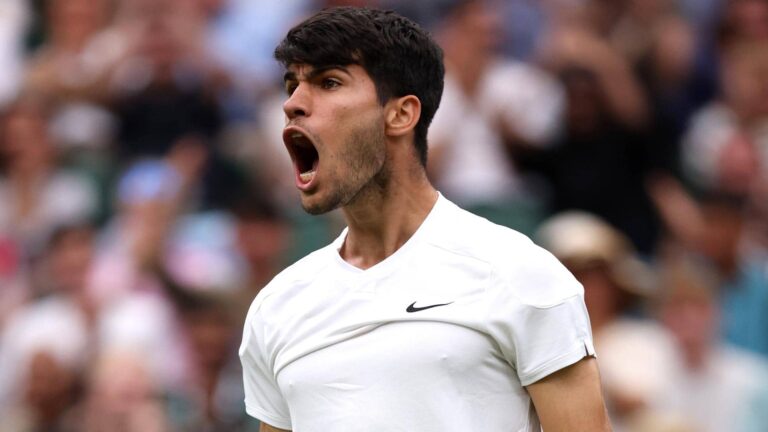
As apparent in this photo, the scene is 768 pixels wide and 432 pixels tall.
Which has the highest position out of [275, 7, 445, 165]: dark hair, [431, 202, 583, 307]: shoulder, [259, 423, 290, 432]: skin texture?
[275, 7, 445, 165]: dark hair

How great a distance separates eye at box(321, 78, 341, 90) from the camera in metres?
3.19

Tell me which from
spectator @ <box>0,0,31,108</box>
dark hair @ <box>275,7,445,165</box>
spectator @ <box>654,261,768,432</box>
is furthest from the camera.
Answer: spectator @ <box>0,0,31,108</box>

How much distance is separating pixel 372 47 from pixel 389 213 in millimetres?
381

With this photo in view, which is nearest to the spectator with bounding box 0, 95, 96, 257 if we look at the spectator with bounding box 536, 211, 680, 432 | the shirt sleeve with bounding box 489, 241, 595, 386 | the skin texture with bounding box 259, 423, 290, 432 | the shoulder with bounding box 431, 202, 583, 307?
the spectator with bounding box 536, 211, 680, 432

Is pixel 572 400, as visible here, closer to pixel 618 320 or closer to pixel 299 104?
pixel 299 104

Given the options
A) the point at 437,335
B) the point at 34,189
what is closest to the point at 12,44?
the point at 34,189

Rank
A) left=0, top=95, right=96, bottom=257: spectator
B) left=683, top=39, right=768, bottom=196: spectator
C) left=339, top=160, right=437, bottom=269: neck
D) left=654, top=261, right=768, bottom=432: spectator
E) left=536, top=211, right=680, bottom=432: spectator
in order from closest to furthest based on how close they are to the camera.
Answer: left=339, top=160, right=437, bottom=269: neck
left=536, top=211, right=680, bottom=432: spectator
left=654, top=261, right=768, bottom=432: spectator
left=683, top=39, right=768, bottom=196: spectator
left=0, top=95, right=96, bottom=257: spectator

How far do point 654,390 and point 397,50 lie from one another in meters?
3.29

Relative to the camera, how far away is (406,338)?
306 cm

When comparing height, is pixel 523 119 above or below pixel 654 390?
above

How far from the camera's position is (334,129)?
10.4 ft

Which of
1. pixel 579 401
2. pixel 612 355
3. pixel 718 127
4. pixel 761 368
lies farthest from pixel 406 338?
pixel 718 127

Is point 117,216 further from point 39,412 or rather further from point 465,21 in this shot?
point 465,21

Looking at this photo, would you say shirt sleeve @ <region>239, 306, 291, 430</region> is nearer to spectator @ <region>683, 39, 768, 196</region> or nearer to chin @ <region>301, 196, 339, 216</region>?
chin @ <region>301, 196, 339, 216</region>
